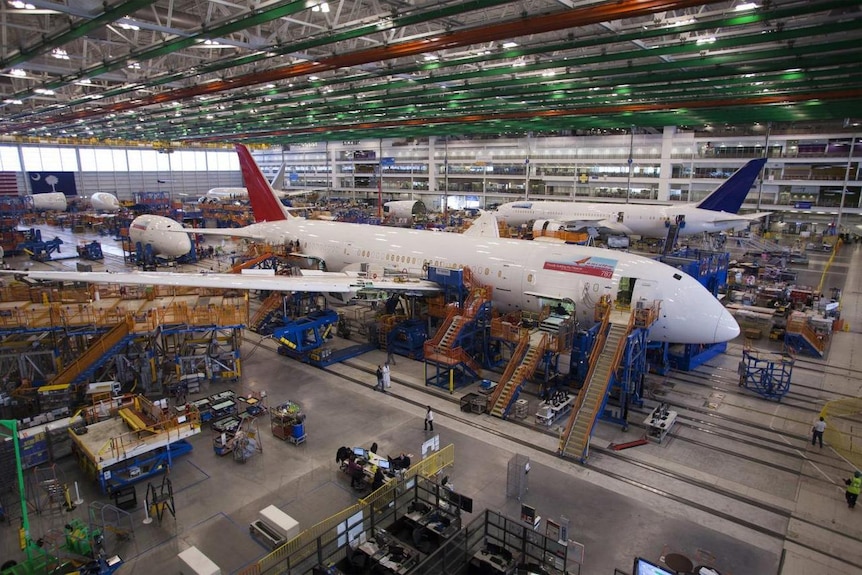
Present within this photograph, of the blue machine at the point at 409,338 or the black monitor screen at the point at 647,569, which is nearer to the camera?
the black monitor screen at the point at 647,569

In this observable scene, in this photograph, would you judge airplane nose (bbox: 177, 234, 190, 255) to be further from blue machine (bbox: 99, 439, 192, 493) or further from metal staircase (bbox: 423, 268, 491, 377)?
blue machine (bbox: 99, 439, 192, 493)

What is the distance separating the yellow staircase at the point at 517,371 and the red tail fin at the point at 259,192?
22839 mm

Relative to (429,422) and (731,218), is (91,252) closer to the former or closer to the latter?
(429,422)

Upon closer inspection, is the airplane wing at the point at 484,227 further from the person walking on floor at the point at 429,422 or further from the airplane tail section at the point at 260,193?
the person walking on floor at the point at 429,422

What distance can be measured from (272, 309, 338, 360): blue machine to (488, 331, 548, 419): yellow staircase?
9843 mm

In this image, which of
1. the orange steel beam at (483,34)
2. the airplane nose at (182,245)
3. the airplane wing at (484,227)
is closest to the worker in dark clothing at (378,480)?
the orange steel beam at (483,34)

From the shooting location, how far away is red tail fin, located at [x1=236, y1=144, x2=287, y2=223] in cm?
3578

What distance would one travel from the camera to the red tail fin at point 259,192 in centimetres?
3578

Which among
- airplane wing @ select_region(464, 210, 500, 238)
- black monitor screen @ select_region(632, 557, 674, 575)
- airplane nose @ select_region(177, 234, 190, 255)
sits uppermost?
airplane wing @ select_region(464, 210, 500, 238)

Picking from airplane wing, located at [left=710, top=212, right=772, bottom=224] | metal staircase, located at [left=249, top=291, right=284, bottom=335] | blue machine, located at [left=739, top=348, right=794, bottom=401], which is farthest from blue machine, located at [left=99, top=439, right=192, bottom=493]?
airplane wing, located at [left=710, top=212, right=772, bottom=224]

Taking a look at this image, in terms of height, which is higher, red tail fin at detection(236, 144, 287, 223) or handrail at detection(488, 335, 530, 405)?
red tail fin at detection(236, 144, 287, 223)

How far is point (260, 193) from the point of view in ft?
118

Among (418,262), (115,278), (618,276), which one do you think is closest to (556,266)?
(618,276)

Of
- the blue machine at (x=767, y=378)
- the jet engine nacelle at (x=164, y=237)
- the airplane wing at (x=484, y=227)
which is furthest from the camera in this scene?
the jet engine nacelle at (x=164, y=237)
